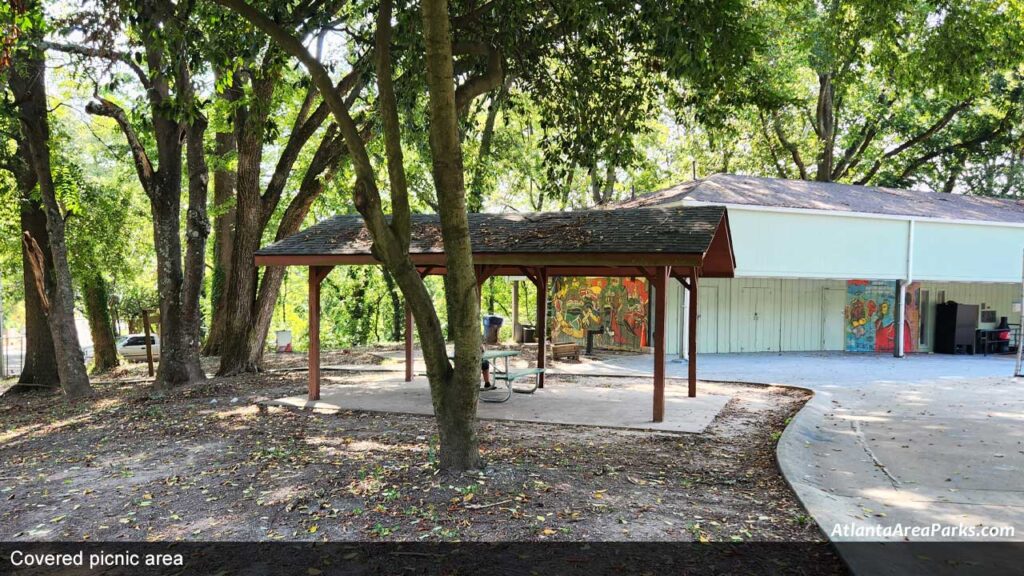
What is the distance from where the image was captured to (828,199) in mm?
20906

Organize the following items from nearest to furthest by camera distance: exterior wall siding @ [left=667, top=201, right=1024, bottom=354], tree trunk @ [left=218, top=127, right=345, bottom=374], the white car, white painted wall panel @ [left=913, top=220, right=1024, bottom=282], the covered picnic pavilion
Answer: the covered picnic pavilion < tree trunk @ [left=218, top=127, right=345, bottom=374] < exterior wall siding @ [left=667, top=201, right=1024, bottom=354] < white painted wall panel @ [left=913, top=220, right=1024, bottom=282] < the white car

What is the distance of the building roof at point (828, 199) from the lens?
19.6m

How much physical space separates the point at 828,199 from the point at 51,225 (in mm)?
19782

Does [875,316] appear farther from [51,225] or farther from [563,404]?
[51,225]

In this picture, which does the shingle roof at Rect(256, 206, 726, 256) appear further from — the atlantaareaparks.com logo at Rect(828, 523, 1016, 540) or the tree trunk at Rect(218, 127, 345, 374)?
the atlantaareaparks.com logo at Rect(828, 523, 1016, 540)

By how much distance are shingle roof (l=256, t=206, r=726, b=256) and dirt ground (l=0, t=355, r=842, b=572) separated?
2444 mm

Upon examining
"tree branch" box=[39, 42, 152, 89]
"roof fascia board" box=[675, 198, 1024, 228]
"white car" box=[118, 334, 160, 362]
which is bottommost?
"white car" box=[118, 334, 160, 362]

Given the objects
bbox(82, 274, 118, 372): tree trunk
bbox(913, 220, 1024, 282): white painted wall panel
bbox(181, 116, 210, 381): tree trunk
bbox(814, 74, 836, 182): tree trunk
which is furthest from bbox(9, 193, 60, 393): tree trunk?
bbox(814, 74, 836, 182): tree trunk

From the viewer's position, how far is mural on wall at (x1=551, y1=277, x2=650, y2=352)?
20828mm

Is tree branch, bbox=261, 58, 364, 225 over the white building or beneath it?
over

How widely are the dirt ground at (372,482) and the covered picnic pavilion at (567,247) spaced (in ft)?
5.85

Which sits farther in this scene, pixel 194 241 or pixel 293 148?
pixel 293 148

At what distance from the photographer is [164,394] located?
1177 centimetres

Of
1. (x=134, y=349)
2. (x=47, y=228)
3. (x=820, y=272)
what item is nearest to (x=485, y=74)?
(x=47, y=228)
